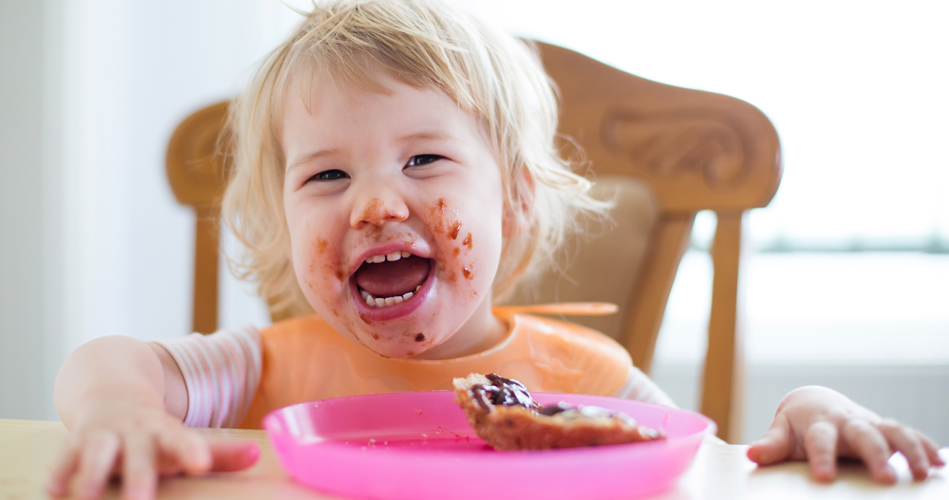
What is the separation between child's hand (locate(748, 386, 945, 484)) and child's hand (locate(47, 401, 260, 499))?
1.18 feet

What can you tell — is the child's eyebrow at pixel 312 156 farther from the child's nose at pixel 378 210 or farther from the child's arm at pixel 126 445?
the child's arm at pixel 126 445

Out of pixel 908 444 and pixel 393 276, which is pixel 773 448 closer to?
pixel 908 444

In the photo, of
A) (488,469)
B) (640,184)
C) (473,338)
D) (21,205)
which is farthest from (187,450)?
(21,205)

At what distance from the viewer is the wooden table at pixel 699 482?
386 millimetres

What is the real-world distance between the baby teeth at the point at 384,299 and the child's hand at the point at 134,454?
0.29m

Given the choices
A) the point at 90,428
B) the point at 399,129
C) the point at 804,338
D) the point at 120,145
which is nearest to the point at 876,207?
the point at 804,338

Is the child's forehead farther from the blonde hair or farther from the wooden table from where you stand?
the wooden table

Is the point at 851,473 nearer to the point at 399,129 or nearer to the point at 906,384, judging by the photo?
the point at 399,129

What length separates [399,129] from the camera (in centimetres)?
71

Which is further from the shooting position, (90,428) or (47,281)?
(47,281)

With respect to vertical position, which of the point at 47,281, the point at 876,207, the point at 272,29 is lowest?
the point at 47,281

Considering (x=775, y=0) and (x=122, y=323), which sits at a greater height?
(x=775, y=0)

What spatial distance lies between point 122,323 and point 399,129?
61.2 inches

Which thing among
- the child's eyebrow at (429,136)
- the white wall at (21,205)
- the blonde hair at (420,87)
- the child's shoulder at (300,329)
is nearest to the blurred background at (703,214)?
the white wall at (21,205)
